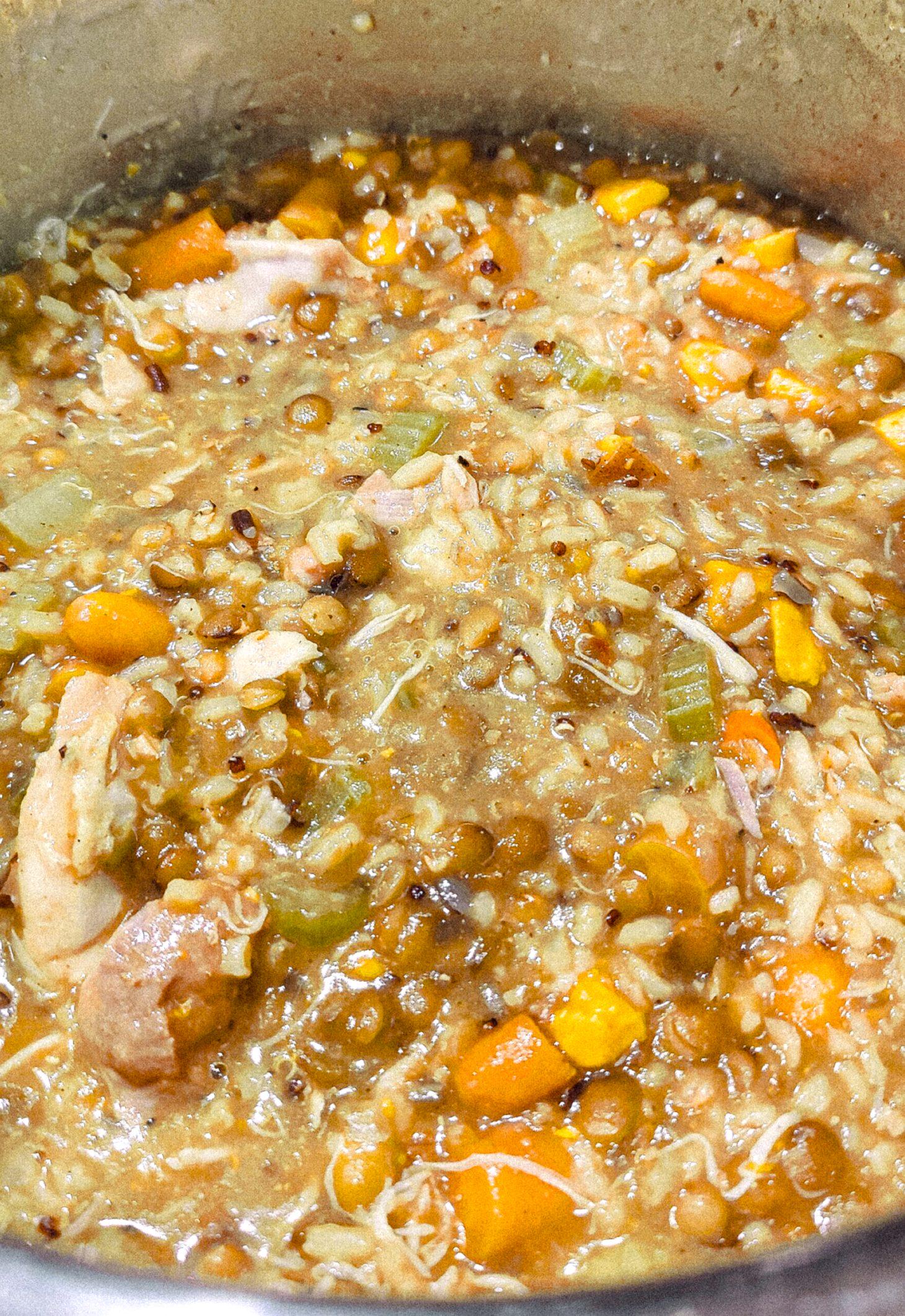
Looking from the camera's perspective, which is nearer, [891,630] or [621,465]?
[891,630]

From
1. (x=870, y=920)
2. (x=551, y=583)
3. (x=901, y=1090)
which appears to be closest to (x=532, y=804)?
(x=551, y=583)

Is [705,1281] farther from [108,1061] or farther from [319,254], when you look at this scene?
[319,254]

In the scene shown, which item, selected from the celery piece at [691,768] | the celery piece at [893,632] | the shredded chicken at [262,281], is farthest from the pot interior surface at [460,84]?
the celery piece at [691,768]

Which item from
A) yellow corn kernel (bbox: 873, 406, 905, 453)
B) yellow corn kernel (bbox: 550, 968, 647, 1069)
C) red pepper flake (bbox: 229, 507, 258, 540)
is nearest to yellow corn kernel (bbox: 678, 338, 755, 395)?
yellow corn kernel (bbox: 873, 406, 905, 453)

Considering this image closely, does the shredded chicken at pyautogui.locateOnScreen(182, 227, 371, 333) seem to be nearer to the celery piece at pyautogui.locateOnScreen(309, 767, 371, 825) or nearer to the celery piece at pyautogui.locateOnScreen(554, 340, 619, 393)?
the celery piece at pyautogui.locateOnScreen(554, 340, 619, 393)

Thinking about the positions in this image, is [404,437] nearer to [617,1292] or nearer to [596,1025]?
[596,1025]

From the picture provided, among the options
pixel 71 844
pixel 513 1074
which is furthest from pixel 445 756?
pixel 71 844
